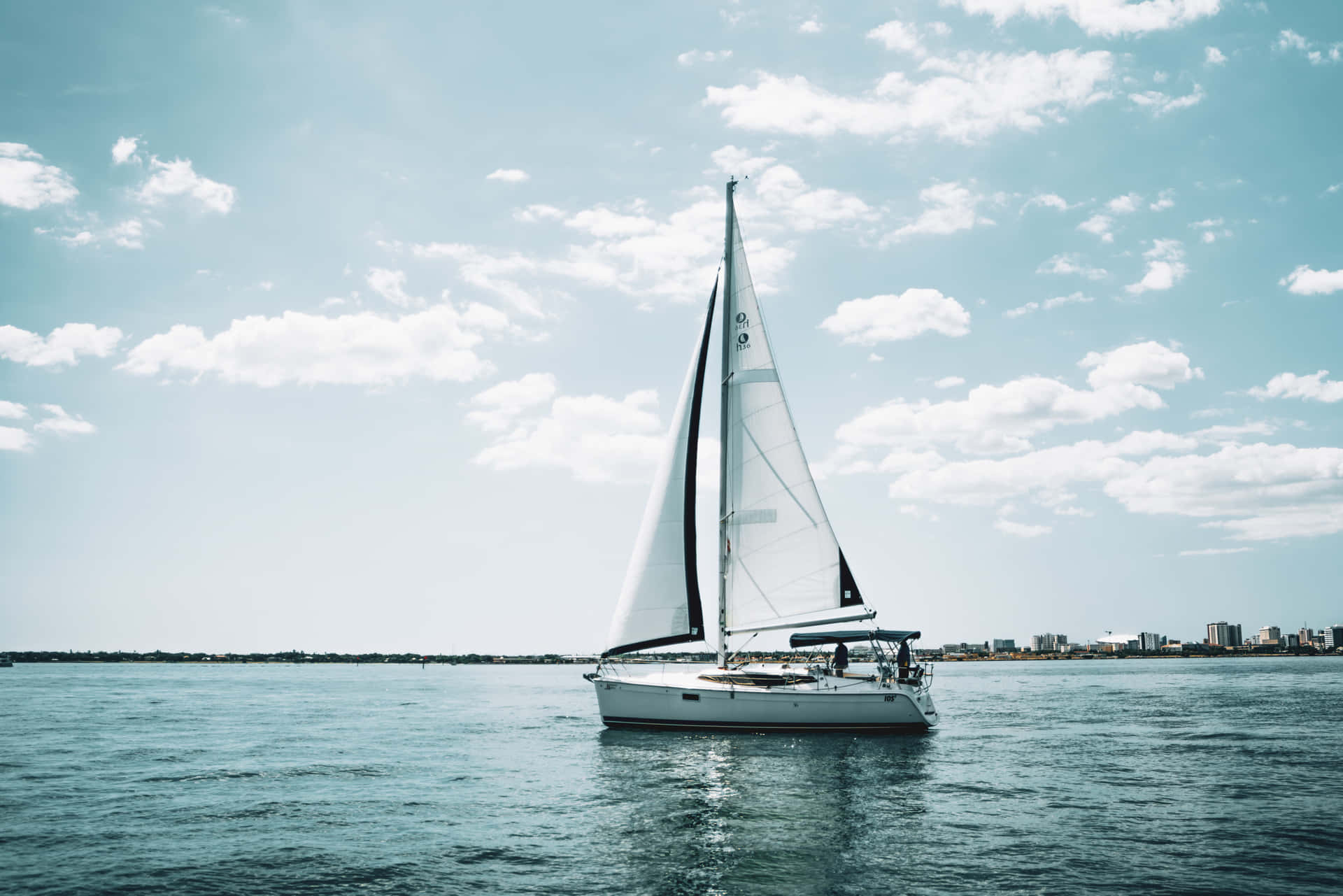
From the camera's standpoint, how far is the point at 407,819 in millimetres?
21750

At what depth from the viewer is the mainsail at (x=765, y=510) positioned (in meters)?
37.1

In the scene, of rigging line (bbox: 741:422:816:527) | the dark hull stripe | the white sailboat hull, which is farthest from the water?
rigging line (bbox: 741:422:816:527)

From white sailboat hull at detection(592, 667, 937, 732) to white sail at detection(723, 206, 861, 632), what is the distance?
11.7 feet

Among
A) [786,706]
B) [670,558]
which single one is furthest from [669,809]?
[670,558]

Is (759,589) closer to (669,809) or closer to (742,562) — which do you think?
(742,562)

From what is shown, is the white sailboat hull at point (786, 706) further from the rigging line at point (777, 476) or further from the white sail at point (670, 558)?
the rigging line at point (777, 476)

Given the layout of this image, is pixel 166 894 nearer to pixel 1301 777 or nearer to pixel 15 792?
pixel 15 792

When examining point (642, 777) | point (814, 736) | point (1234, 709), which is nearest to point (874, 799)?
point (642, 777)

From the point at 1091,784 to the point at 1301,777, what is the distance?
7.12 m

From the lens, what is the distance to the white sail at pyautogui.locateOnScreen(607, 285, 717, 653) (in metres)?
36.7

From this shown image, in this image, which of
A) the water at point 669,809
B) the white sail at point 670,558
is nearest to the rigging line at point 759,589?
the white sail at point 670,558

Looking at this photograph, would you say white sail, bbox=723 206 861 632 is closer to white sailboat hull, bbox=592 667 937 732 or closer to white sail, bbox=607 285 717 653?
white sail, bbox=607 285 717 653

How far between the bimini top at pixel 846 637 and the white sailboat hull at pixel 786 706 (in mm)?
2079

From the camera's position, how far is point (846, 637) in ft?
121
